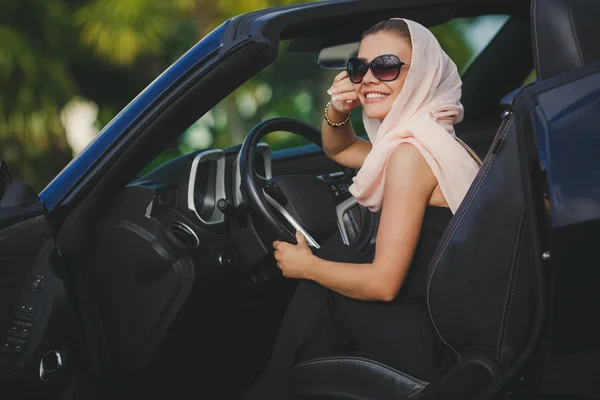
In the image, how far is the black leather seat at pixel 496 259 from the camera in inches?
73.0

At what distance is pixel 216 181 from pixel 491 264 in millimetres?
1111

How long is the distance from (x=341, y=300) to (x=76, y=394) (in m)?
0.69

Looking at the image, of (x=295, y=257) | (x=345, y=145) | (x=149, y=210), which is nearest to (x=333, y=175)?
(x=345, y=145)

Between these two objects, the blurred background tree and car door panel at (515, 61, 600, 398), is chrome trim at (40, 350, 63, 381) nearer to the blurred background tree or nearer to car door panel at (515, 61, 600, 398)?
car door panel at (515, 61, 600, 398)

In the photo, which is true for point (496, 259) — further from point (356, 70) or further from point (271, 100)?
point (271, 100)

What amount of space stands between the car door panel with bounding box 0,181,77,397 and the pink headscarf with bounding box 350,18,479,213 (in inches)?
30.1

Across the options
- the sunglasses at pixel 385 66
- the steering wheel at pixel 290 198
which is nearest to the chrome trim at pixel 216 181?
the steering wheel at pixel 290 198

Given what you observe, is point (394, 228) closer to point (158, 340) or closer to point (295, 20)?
point (295, 20)

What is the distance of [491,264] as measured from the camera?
1882mm

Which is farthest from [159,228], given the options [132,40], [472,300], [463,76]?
[132,40]

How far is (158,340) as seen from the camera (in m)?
2.67

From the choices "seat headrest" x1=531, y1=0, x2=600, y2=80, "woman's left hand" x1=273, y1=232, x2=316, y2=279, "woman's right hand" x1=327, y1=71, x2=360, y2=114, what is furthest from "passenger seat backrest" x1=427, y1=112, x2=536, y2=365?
"woman's right hand" x1=327, y1=71, x2=360, y2=114

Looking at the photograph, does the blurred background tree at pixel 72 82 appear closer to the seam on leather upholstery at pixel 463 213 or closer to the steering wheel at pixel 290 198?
the steering wheel at pixel 290 198

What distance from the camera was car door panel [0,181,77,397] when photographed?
218 centimetres
